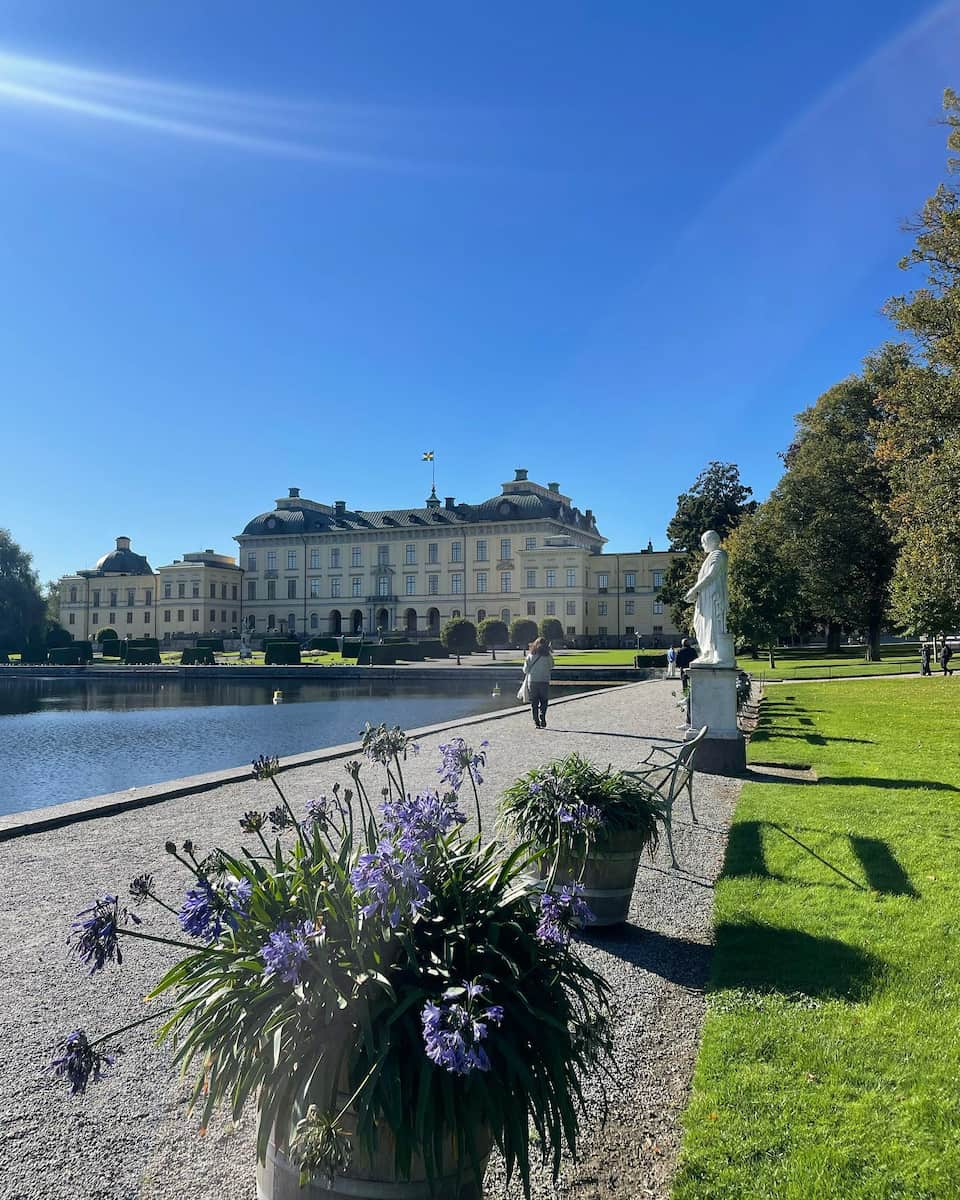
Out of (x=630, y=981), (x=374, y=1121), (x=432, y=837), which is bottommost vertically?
(x=630, y=981)

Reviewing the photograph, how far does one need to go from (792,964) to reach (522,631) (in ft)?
173

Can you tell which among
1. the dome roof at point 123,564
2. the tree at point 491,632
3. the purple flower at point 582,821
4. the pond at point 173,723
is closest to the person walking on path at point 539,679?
the pond at point 173,723

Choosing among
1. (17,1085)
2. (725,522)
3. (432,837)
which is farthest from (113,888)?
(725,522)

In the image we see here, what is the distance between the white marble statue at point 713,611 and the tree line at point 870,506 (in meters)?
7.80

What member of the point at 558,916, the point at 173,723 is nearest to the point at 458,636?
the point at 173,723

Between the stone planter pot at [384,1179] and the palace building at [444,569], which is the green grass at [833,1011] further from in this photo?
the palace building at [444,569]

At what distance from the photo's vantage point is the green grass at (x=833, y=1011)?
7.86ft

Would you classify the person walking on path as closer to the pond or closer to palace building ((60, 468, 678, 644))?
the pond

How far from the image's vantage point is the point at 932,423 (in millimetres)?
16562

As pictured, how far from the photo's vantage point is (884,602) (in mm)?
34969

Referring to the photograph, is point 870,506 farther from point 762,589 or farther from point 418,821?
point 418,821

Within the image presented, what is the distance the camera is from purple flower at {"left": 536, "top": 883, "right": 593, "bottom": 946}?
2.10m

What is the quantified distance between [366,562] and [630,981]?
7735 centimetres

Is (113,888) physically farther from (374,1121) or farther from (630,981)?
(374,1121)
